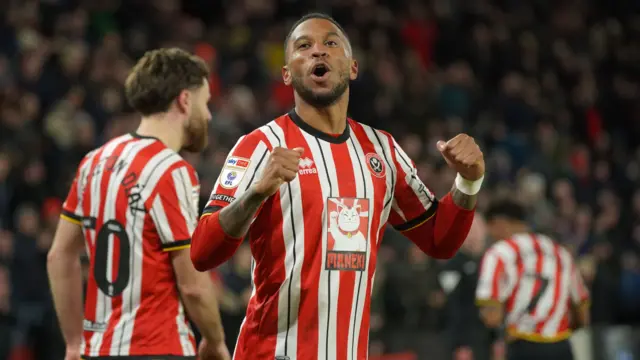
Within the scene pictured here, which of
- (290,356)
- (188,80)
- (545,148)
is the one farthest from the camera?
(545,148)

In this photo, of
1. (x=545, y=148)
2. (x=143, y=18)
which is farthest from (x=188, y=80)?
(x=545, y=148)

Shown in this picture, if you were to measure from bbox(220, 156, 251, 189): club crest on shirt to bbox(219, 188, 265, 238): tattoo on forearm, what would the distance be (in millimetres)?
172

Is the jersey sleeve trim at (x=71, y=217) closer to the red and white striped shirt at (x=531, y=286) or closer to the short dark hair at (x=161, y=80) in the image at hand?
the short dark hair at (x=161, y=80)

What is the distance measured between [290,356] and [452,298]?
6341mm

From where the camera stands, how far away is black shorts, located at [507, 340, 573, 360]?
7.60 meters

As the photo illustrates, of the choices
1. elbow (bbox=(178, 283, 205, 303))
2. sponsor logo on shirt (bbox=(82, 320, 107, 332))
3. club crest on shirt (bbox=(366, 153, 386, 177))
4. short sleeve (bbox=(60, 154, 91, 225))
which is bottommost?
sponsor logo on shirt (bbox=(82, 320, 107, 332))

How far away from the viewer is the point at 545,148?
13.6 meters

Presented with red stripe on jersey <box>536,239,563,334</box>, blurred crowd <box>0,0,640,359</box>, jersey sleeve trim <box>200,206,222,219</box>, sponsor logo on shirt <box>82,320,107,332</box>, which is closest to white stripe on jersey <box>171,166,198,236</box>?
sponsor logo on shirt <box>82,320,107,332</box>

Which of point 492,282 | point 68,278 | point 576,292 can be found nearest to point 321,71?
point 68,278

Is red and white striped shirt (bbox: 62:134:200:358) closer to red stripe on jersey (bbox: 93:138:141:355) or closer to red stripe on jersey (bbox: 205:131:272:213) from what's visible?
red stripe on jersey (bbox: 93:138:141:355)

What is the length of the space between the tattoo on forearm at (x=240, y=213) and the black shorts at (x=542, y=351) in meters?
4.84

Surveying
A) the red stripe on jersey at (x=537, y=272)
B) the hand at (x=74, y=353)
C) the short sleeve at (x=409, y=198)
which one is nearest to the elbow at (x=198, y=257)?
the short sleeve at (x=409, y=198)

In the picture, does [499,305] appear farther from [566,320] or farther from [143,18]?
[143,18]

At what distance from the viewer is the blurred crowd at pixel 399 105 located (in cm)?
974
